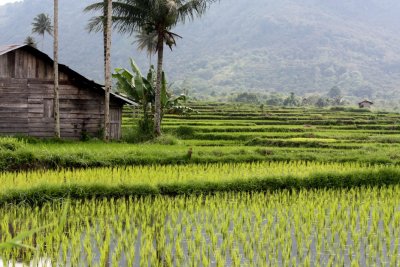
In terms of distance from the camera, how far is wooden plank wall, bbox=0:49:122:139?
64.5 ft

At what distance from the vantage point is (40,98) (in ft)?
66.7

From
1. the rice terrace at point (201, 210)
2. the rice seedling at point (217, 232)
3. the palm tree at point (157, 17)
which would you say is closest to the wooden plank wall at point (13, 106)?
the palm tree at point (157, 17)

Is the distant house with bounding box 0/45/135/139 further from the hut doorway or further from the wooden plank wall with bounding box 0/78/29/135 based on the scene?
the hut doorway

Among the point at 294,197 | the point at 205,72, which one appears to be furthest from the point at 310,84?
the point at 294,197

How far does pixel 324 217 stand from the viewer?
8.25 meters

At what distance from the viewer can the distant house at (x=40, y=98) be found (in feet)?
64.5

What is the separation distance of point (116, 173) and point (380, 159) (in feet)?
28.2

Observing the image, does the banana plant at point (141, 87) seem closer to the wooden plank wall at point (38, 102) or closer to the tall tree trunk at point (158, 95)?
the tall tree trunk at point (158, 95)

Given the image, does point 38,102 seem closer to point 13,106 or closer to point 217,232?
point 13,106

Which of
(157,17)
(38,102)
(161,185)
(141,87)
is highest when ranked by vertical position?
(157,17)

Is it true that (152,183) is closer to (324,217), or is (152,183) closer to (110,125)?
(324,217)

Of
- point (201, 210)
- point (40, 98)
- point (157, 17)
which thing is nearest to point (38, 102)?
point (40, 98)

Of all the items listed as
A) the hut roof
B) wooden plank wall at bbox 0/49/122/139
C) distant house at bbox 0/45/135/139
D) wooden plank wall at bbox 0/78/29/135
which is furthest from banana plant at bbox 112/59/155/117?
wooden plank wall at bbox 0/78/29/135

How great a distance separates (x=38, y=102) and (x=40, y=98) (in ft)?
0.58
